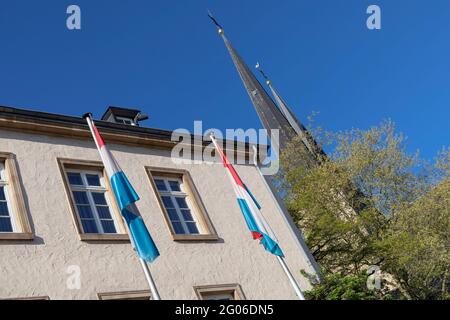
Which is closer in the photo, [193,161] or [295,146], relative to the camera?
[193,161]

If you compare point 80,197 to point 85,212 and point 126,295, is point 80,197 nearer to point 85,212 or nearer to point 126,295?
point 85,212

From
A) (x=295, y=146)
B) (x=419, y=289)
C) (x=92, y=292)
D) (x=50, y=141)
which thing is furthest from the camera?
(x=295, y=146)

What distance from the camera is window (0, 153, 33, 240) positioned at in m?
12.3

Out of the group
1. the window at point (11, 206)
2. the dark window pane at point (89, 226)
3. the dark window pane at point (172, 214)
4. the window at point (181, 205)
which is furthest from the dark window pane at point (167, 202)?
the window at point (11, 206)

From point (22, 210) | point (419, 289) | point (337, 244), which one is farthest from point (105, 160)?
point (419, 289)

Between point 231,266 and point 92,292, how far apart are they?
171 inches

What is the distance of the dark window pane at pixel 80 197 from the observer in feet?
46.4

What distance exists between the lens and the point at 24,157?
1398 centimetres

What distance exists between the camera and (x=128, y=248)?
13.6 m

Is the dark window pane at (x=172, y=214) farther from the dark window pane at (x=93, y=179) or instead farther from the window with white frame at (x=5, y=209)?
the window with white frame at (x=5, y=209)

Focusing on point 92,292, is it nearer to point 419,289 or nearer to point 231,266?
point 231,266

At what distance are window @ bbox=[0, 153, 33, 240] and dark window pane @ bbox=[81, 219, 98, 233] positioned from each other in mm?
1493

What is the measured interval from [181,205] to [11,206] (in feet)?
16.9

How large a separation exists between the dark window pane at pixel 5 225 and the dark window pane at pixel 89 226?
180 centimetres
